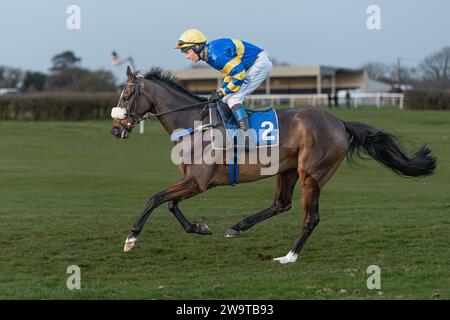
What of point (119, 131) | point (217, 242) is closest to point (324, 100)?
point (217, 242)

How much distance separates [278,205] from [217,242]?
3.58ft

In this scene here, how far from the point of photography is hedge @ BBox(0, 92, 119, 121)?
146 feet

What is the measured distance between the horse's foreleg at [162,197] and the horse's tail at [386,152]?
227cm

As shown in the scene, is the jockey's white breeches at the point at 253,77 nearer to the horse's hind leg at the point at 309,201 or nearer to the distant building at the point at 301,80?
the horse's hind leg at the point at 309,201

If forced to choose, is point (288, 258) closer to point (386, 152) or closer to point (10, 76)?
point (386, 152)

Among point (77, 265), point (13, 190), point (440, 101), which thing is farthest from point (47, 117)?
point (77, 265)

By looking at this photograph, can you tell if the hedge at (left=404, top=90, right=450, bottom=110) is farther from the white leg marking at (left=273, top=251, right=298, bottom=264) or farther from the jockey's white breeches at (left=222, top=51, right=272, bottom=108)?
the white leg marking at (left=273, top=251, right=298, bottom=264)

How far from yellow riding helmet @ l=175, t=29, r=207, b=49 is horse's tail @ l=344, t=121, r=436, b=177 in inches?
89.5

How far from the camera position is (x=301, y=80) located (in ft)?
237

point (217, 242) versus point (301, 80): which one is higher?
point (301, 80)

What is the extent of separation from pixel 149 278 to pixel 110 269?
2.42 ft

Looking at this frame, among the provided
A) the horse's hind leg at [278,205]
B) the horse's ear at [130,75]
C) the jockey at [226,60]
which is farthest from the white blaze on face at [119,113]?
the horse's hind leg at [278,205]

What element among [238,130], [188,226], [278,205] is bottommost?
[188,226]

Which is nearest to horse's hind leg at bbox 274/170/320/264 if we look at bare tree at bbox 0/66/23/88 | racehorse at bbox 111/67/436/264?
racehorse at bbox 111/67/436/264
